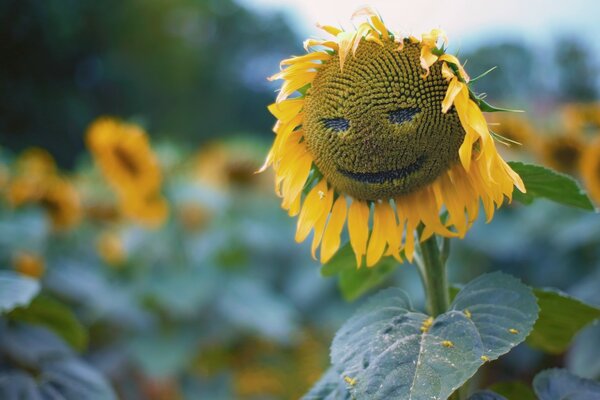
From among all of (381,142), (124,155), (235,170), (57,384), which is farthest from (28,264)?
(381,142)

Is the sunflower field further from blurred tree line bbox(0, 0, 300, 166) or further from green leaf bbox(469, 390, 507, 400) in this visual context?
blurred tree line bbox(0, 0, 300, 166)

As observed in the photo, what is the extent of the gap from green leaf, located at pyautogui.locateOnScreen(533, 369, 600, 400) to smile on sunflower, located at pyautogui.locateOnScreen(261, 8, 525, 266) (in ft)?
0.70

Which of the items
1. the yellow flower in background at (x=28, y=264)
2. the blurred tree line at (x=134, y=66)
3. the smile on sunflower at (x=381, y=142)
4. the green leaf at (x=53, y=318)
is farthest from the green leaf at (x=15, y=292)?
the blurred tree line at (x=134, y=66)

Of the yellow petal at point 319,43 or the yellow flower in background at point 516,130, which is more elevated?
the yellow flower in background at point 516,130

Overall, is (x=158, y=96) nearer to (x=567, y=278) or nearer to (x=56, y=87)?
(x=56, y=87)

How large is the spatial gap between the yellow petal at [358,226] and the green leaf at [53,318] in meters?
0.63

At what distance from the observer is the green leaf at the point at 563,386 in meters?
0.74

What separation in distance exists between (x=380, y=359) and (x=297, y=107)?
0.32 meters

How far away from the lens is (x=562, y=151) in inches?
97.3

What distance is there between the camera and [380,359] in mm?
656

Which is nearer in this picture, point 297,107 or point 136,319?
point 297,107

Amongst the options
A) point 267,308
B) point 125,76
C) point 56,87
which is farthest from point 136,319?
point 125,76

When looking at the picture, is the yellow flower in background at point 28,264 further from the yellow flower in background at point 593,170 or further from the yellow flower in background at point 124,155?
the yellow flower in background at point 593,170

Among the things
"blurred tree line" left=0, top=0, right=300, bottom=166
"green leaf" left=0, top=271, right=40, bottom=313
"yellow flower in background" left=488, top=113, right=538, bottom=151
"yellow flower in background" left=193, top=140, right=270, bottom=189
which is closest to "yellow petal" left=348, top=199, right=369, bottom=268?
"green leaf" left=0, top=271, right=40, bottom=313
